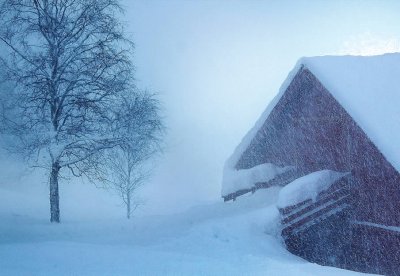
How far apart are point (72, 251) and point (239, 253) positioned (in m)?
3.02

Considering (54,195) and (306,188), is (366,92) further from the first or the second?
(54,195)

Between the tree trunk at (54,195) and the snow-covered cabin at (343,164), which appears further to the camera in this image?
the tree trunk at (54,195)

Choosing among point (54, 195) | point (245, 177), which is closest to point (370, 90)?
point (245, 177)

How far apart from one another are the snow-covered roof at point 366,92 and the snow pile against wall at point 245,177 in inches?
14.9

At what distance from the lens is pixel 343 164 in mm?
9320

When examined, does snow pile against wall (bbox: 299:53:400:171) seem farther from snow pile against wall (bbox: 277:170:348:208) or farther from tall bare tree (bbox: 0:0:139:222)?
tall bare tree (bbox: 0:0:139:222)

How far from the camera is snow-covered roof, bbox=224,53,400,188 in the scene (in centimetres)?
722

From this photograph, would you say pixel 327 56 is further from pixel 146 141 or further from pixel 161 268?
pixel 161 268

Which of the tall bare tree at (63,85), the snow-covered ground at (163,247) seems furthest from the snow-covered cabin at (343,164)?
the tall bare tree at (63,85)

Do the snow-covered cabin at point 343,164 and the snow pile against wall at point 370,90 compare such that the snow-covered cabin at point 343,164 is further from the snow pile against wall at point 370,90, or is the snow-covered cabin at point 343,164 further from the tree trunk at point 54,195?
the tree trunk at point 54,195

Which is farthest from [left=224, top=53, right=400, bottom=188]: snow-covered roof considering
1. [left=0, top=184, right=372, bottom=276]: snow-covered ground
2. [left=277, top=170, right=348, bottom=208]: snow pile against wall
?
[left=0, top=184, right=372, bottom=276]: snow-covered ground

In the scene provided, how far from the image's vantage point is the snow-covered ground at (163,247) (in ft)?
16.7

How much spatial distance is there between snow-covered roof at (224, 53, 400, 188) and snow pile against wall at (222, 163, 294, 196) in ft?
1.24

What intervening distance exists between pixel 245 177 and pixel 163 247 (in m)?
4.61
